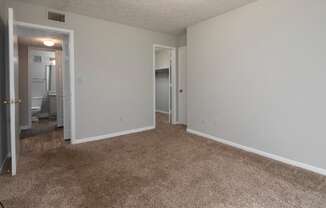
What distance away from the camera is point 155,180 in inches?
89.0

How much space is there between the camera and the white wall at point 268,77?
2.41m

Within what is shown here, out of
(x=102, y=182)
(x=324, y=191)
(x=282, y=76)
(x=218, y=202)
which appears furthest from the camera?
(x=282, y=76)

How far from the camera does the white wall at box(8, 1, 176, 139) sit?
11.8 ft

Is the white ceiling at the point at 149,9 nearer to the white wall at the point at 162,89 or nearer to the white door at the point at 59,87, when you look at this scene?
the white door at the point at 59,87

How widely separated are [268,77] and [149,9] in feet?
7.94

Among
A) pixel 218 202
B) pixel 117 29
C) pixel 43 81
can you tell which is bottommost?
pixel 218 202

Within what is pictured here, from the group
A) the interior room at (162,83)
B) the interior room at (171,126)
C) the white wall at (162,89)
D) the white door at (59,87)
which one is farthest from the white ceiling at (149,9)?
the white wall at (162,89)

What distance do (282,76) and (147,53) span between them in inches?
121

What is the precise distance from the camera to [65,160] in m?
2.88

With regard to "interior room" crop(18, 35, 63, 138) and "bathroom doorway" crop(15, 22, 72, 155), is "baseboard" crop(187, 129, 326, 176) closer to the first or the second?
"bathroom doorway" crop(15, 22, 72, 155)

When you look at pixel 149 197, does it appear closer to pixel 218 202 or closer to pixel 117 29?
pixel 218 202

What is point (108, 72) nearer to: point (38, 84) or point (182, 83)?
point (182, 83)

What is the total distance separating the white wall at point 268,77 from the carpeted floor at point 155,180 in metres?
0.44

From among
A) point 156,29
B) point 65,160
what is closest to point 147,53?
point 156,29
